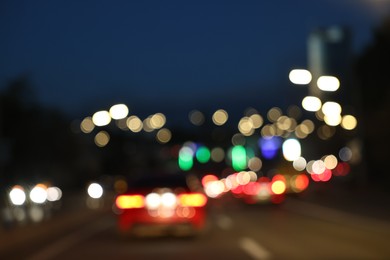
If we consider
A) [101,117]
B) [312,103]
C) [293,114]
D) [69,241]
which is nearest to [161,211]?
[69,241]

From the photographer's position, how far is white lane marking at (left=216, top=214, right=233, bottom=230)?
27.4 m

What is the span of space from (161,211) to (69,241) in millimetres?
2883

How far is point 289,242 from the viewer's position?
21.1m

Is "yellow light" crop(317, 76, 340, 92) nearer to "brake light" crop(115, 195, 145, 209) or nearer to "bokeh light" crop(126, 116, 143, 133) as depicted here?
"bokeh light" crop(126, 116, 143, 133)

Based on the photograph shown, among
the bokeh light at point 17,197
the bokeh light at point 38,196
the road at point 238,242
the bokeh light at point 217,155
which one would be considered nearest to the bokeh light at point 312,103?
the road at point 238,242

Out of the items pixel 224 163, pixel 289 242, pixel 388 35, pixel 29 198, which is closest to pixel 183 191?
pixel 289 242

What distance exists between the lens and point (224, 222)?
2961 centimetres

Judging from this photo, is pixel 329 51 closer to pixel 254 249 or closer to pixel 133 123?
pixel 133 123

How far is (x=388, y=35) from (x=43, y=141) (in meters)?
24.4

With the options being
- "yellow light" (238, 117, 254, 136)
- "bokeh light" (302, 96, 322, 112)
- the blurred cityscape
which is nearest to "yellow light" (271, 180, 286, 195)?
the blurred cityscape

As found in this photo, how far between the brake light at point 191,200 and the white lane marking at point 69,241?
294cm

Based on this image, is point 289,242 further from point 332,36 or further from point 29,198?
point 332,36

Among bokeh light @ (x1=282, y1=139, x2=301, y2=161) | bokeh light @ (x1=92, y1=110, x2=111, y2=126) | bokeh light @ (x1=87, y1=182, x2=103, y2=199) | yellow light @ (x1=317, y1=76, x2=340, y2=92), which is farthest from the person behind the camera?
bokeh light @ (x1=282, y1=139, x2=301, y2=161)

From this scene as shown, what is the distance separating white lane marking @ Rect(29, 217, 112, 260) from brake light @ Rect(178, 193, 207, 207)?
2936 millimetres
